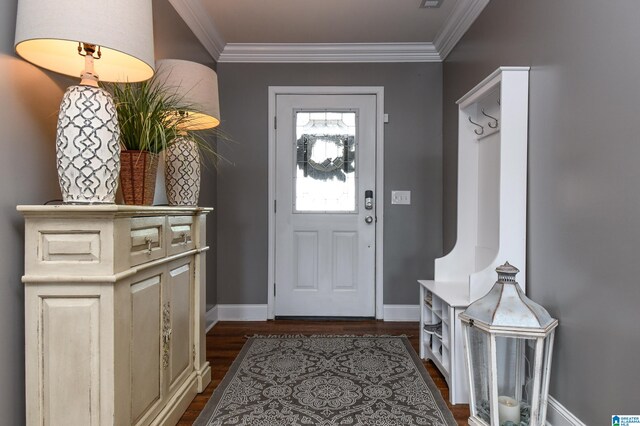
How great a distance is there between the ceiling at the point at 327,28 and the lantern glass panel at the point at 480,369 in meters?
2.06

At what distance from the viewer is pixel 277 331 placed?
308 cm

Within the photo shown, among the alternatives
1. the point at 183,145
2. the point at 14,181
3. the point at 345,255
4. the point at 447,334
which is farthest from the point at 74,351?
the point at 345,255

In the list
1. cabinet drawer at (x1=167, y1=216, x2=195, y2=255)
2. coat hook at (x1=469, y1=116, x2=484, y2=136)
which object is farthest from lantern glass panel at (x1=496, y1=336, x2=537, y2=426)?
cabinet drawer at (x1=167, y1=216, x2=195, y2=255)

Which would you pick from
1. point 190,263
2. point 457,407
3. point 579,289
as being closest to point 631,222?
point 579,289

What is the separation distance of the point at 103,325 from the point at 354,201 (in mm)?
2486

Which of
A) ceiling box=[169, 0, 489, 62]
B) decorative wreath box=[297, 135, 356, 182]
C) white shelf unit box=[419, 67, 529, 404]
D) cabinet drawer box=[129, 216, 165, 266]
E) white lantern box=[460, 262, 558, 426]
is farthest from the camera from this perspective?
decorative wreath box=[297, 135, 356, 182]

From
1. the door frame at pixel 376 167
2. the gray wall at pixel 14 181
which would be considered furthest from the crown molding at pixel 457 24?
the gray wall at pixel 14 181

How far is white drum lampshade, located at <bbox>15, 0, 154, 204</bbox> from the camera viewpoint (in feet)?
3.51

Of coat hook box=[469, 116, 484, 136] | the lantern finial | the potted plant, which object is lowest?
the lantern finial

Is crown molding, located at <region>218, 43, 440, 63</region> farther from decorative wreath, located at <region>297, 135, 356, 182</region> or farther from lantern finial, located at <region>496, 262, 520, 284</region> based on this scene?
lantern finial, located at <region>496, 262, 520, 284</region>

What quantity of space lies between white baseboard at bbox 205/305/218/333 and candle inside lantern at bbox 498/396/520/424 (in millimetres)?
2232

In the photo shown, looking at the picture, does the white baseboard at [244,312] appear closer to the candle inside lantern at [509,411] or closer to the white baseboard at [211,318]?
the white baseboard at [211,318]

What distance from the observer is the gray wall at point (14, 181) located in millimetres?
1199

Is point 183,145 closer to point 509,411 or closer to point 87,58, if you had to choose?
point 87,58
